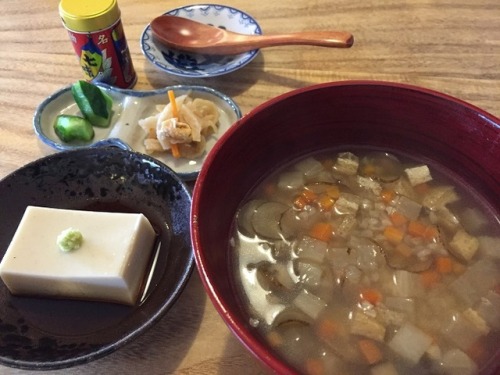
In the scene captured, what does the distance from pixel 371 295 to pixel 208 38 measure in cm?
97

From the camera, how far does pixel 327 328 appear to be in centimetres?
85

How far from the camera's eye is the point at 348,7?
1684 millimetres

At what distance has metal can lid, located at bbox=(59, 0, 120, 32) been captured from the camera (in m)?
1.30

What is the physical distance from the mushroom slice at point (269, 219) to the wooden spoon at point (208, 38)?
0.61m

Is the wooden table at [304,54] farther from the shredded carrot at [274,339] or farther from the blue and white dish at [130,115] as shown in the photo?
the shredded carrot at [274,339]

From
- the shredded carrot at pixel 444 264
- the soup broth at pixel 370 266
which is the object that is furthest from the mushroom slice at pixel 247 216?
the shredded carrot at pixel 444 264

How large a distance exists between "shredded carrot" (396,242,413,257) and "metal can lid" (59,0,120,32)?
926 millimetres

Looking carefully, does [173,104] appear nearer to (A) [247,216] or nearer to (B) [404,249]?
(A) [247,216]

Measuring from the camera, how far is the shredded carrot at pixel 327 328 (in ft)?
2.78

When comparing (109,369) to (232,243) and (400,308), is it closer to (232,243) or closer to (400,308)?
(232,243)

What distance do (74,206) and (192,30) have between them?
27.3 inches

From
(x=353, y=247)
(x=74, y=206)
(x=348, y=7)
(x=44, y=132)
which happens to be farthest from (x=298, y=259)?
(x=348, y=7)

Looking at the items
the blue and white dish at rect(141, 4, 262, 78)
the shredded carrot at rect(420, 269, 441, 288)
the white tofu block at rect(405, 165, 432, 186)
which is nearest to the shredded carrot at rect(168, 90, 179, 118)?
the blue and white dish at rect(141, 4, 262, 78)

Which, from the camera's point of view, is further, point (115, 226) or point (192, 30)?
point (192, 30)
